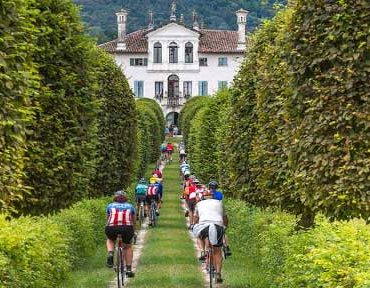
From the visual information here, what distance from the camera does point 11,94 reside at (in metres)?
11.6

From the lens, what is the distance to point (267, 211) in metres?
22.9

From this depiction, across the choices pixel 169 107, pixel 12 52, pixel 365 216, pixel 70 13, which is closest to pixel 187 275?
pixel 70 13

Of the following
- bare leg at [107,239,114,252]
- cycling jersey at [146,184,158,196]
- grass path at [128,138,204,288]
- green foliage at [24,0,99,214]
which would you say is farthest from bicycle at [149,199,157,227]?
green foliage at [24,0,99,214]

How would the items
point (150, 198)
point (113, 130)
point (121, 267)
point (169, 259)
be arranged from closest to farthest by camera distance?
point (121, 267)
point (169, 259)
point (113, 130)
point (150, 198)

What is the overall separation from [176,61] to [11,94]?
324 ft

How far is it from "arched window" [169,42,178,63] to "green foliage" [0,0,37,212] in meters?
97.6

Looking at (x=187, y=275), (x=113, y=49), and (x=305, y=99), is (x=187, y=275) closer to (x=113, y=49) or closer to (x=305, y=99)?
(x=305, y=99)

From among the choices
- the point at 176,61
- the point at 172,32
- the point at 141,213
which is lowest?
the point at 141,213

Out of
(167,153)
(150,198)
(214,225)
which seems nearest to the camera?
(214,225)

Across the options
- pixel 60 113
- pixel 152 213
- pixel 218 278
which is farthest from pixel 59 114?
pixel 152 213

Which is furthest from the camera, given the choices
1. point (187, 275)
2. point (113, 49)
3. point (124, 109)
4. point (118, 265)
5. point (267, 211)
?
point (113, 49)

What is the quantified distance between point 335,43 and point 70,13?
698 centimetres

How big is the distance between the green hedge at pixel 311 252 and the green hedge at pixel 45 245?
401 cm

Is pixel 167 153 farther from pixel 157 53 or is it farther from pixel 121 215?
pixel 121 215
